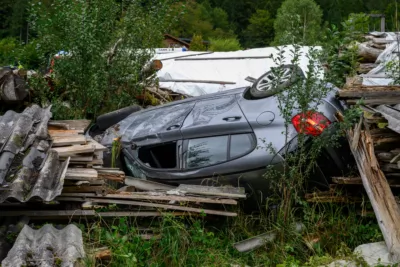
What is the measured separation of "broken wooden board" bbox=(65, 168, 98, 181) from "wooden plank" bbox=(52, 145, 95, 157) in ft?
0.79

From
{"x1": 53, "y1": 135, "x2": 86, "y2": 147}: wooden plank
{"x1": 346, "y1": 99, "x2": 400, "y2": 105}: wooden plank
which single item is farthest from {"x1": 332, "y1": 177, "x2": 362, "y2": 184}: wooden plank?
{"x1": 53, "y1": 135, "x2": 86, "y2": 147}: wooden plank

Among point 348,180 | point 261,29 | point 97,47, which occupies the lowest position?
point 261,29

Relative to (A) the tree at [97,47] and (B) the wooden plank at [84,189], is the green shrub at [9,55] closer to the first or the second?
(A) the tree at [97,47]

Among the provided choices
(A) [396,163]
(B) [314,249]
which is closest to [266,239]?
(B) [314,249]

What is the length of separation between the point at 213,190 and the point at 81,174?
158 centimetres

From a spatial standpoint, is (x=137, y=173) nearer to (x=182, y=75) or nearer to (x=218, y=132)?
(x=218, y=132)

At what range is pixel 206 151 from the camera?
8.12 m

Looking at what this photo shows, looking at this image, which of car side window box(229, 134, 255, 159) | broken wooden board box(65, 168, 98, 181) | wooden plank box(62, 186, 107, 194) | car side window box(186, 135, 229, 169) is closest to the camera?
broken wooden board box(65, 168, 98, 181)

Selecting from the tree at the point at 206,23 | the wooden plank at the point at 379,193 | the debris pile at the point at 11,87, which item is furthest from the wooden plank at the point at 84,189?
the tree at the point at 206,23

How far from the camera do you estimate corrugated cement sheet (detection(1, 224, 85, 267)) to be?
532cm

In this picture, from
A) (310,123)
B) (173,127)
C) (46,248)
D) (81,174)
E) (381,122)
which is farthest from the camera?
(173,127)

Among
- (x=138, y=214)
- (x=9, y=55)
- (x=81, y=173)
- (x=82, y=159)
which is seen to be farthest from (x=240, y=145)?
(x=9, y=55)

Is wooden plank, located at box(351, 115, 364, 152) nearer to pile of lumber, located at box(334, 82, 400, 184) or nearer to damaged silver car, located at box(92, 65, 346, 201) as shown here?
pile of lumber, located at box(334, 82, 400, 184)

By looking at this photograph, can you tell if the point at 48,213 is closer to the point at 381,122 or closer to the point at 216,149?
the point at 216,149
